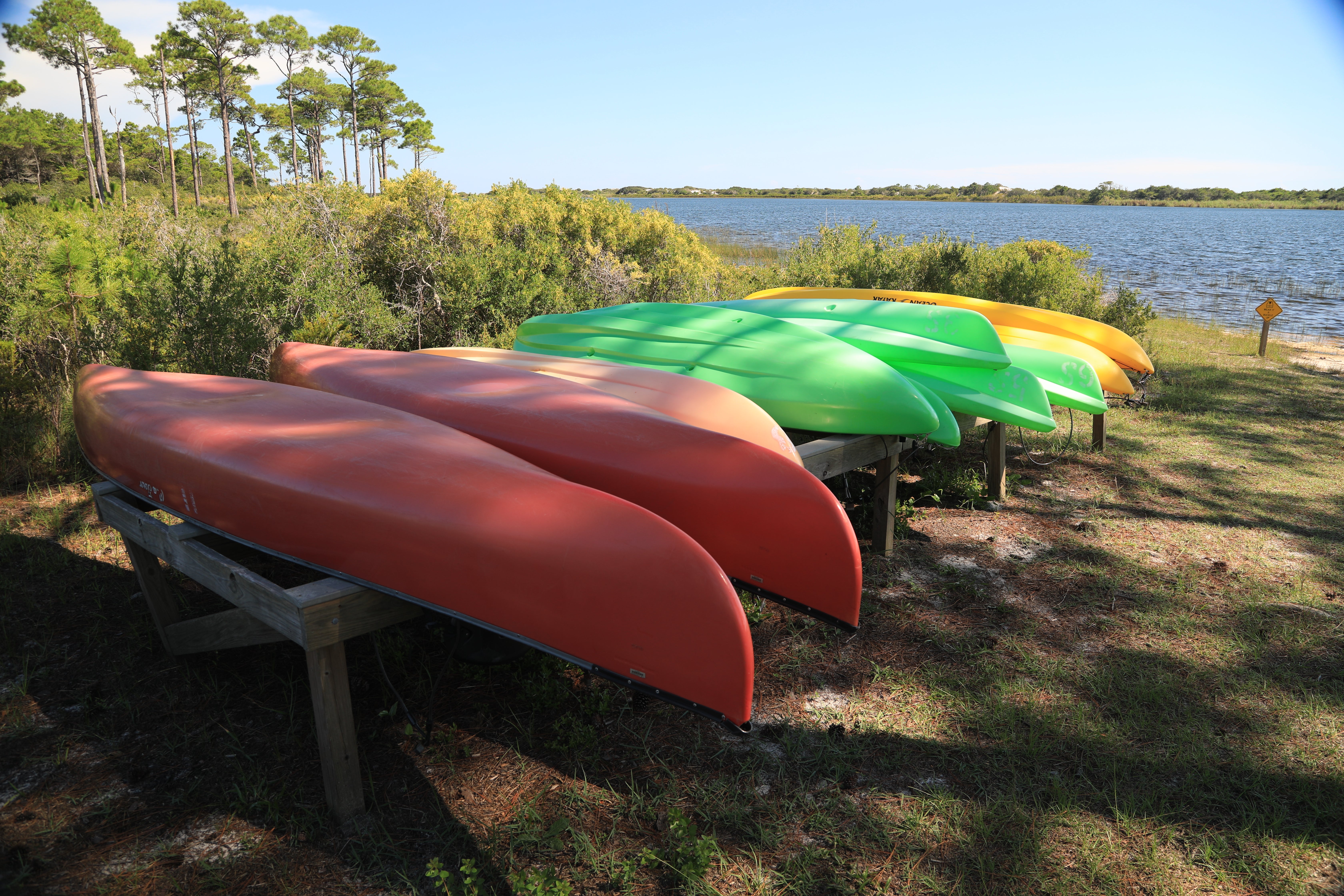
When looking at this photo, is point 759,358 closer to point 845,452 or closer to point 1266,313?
point 845,452

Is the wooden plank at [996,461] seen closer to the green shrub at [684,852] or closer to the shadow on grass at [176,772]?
the green shrub at [684,852]

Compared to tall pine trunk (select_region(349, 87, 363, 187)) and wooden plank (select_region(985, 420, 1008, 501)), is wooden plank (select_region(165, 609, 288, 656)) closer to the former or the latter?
wooden plank (select_region(985, 420, 1008, 501))

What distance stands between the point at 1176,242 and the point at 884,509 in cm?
5226

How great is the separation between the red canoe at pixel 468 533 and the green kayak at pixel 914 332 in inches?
109

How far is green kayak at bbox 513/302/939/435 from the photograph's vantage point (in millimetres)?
3568

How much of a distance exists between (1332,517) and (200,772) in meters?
5.88

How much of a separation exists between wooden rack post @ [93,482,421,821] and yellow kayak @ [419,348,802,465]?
1.36 m

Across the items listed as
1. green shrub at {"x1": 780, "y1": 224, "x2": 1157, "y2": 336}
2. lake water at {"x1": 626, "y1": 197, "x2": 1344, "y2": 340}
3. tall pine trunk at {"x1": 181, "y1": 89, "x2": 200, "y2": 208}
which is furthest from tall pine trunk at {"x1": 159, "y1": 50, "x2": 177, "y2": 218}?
green shrub at {"x1": 780, "y1": 224, "x2": 1157, "y2": 336}

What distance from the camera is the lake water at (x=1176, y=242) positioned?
695 inches

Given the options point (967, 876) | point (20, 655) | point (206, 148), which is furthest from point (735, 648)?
point (206, 148)

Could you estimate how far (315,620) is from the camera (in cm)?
185

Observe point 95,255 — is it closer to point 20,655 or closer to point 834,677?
point 20,655

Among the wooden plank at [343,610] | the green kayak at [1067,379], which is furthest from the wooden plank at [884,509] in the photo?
the wooden plank at [343,610]

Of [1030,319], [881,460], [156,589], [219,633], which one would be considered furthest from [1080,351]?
[156,589]
